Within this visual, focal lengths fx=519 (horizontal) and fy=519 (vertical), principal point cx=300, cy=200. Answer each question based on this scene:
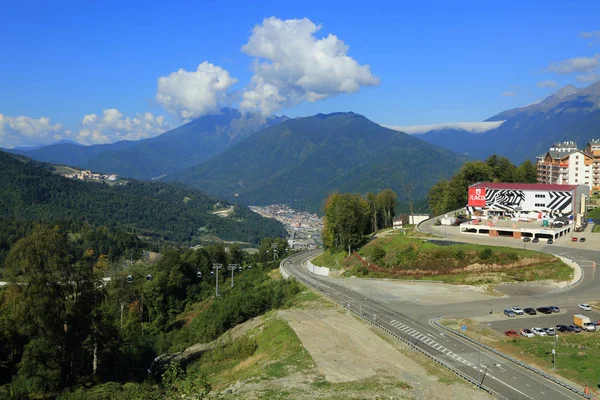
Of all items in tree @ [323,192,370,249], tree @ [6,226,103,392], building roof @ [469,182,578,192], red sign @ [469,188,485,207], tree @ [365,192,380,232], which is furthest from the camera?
tree @ [365,192,380,232]

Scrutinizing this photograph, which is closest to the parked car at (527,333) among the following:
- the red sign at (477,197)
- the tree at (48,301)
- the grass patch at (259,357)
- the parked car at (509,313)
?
the parked car at (509,313)

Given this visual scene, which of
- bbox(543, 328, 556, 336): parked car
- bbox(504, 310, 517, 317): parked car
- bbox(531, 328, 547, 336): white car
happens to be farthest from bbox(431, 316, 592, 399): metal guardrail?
bbox(504, 310, 517, 317): parked car

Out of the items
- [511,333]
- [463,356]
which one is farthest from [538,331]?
[463,356]

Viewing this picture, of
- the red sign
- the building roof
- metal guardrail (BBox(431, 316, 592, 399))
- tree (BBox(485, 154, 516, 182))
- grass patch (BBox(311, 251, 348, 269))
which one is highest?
tree (BBox(485, 154, 516, 182))

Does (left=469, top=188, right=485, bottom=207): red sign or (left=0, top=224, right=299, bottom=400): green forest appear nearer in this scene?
(left=0, top=224, right=299, bottom=400): green forest

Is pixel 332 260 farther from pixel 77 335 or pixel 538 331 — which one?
pixel 77 335

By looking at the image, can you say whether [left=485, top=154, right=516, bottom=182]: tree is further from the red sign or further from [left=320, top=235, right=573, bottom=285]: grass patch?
[left=320, top=235, right=573, bottom=285]: grass patch

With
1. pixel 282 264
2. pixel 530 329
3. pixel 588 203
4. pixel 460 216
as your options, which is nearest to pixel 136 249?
pixel 282 264
